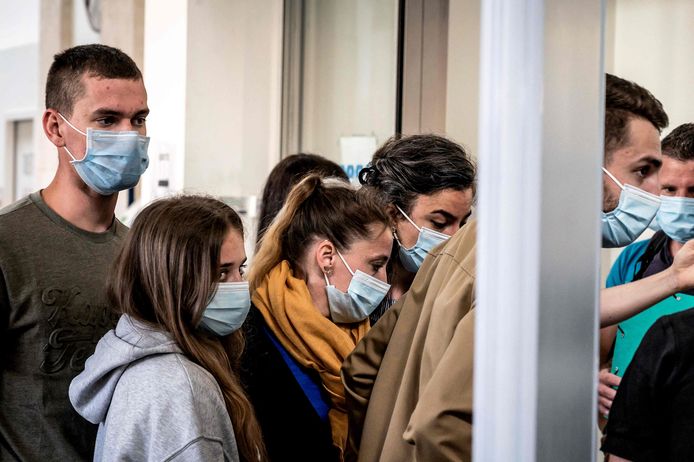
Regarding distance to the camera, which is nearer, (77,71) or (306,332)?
(306,332)

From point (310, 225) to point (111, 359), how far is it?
647mm

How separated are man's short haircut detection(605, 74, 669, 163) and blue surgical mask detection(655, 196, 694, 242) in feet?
0.48

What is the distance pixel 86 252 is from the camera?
1825mm

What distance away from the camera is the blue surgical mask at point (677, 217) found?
1562 mm

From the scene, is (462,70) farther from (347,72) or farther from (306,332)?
(306,332)

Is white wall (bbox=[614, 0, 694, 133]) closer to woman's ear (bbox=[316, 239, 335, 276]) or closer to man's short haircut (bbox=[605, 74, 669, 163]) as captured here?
man's short haircut (bbox=[605, 74, 669, 163])

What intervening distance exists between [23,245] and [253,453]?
0.67m

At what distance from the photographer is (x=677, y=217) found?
5.22 ft

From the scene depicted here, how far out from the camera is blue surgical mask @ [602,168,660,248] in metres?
1.55

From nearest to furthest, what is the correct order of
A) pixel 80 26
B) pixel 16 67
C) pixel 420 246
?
1. pixel 420 246
2. pixel 80 26
3. pixel 16 67

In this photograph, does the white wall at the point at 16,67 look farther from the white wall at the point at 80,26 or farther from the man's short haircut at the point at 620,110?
the man's short haircut at the point at 620,110

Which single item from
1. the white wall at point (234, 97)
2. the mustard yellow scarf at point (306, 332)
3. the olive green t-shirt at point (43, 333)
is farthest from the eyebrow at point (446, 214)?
the white wall at point (234, 97)

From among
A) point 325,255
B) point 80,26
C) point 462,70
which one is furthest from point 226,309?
point 80,26

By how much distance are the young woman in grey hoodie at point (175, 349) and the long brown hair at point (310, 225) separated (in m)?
0.27
